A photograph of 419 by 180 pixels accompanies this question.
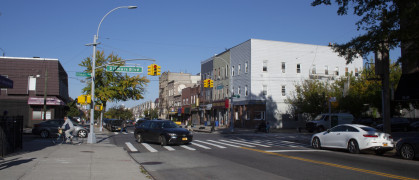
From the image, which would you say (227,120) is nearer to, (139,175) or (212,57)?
(212,57)

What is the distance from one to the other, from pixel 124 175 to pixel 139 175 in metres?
0.43

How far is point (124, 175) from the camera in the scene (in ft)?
33.5

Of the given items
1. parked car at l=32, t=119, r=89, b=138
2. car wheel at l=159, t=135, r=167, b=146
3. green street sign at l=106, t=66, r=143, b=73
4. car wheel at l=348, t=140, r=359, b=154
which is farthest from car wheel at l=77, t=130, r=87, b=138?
car wheel at l=348, t=140, r=359, b=154

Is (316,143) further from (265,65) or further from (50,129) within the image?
(265,65)

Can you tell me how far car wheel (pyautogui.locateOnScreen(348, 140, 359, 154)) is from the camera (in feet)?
55.9

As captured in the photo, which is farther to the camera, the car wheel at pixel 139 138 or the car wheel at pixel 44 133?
the car wheel at pixel 44 133

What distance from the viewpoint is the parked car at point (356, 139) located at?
16.4 m

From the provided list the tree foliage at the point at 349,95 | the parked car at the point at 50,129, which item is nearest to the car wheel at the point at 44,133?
the parked car at the point at 50,129

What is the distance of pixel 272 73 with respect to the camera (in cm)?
4931

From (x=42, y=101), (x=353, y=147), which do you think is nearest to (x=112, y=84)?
(x=42, y=101)

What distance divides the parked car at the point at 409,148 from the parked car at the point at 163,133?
1080cm

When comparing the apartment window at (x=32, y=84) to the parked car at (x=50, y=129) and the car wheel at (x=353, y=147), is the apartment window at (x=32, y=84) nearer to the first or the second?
the parked car at (x=50, y=129)

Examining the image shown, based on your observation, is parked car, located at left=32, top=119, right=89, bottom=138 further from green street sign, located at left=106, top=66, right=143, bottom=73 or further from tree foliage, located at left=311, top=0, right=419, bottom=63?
tree foliage, located at left=311, top=0, right=419, bottom=63

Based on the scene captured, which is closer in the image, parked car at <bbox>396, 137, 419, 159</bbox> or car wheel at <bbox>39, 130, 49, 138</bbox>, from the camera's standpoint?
parked car at <bbox>396, 137, 419, 159</bbox>
